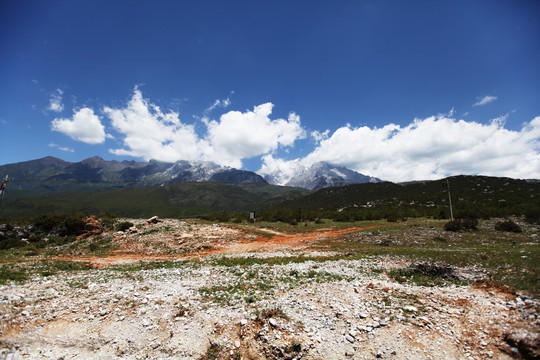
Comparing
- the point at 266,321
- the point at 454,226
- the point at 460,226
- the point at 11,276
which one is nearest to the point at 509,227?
the point at 460,226

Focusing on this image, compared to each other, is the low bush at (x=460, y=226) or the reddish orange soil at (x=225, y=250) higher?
the low bush at (x=460, y=226)

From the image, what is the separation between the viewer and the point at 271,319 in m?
10.7

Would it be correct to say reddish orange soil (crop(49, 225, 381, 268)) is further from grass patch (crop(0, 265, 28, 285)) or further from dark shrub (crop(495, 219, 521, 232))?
dark shrub (crop(495, 219, 521, 232))

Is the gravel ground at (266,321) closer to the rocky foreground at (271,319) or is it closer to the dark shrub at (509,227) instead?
the rocky foreground at (271,319)

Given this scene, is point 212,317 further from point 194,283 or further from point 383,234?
point 383,234

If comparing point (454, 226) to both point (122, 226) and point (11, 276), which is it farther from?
point (122, 226)

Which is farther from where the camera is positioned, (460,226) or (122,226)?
(122,226)

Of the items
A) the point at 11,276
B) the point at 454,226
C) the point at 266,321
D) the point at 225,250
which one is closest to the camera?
the point at 266,321

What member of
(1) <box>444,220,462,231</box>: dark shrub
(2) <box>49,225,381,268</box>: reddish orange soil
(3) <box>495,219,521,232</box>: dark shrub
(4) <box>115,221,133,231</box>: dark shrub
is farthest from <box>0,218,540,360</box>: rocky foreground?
(3) <box>495,219,521,232</box>: dark shrub

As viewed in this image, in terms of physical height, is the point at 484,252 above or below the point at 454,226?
below

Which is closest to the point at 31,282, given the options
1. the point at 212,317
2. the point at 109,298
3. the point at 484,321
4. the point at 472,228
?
the point at 109,298

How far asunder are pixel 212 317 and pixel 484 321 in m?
11.8

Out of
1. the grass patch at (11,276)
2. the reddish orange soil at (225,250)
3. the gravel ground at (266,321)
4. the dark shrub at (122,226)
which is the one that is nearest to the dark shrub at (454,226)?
the reddish orange soil at (225,250)

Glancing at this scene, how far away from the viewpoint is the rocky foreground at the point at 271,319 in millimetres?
8852
